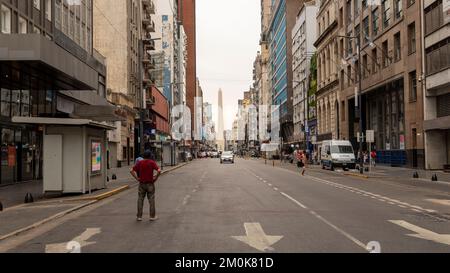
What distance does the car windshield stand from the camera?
45719 mm

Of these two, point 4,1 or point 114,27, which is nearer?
point 4,1

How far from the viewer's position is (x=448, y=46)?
3547 centimetres

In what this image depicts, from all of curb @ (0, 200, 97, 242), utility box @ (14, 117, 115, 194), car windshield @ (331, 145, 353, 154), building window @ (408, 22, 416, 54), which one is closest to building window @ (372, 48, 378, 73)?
building window @ (408, 22, 416, 54)

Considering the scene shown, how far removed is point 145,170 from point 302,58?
8308cm

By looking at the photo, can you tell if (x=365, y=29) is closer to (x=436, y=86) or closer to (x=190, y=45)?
(x=436, y=86)

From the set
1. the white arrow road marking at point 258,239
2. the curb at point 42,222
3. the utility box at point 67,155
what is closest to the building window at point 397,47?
the utility box at point 67,155

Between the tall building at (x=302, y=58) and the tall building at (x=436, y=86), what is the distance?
3835 centimetres

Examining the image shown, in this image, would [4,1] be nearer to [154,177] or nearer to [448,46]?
[154,177]

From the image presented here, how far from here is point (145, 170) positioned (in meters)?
12.8

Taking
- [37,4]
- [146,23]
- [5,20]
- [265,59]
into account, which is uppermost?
[265,59]

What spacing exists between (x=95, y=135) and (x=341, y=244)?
13.9m

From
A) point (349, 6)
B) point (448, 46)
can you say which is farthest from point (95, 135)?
point (349, 6)

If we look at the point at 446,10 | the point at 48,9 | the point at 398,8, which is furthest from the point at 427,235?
the point at 398,8

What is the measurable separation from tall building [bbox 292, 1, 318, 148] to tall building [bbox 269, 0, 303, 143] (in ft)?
18.0
